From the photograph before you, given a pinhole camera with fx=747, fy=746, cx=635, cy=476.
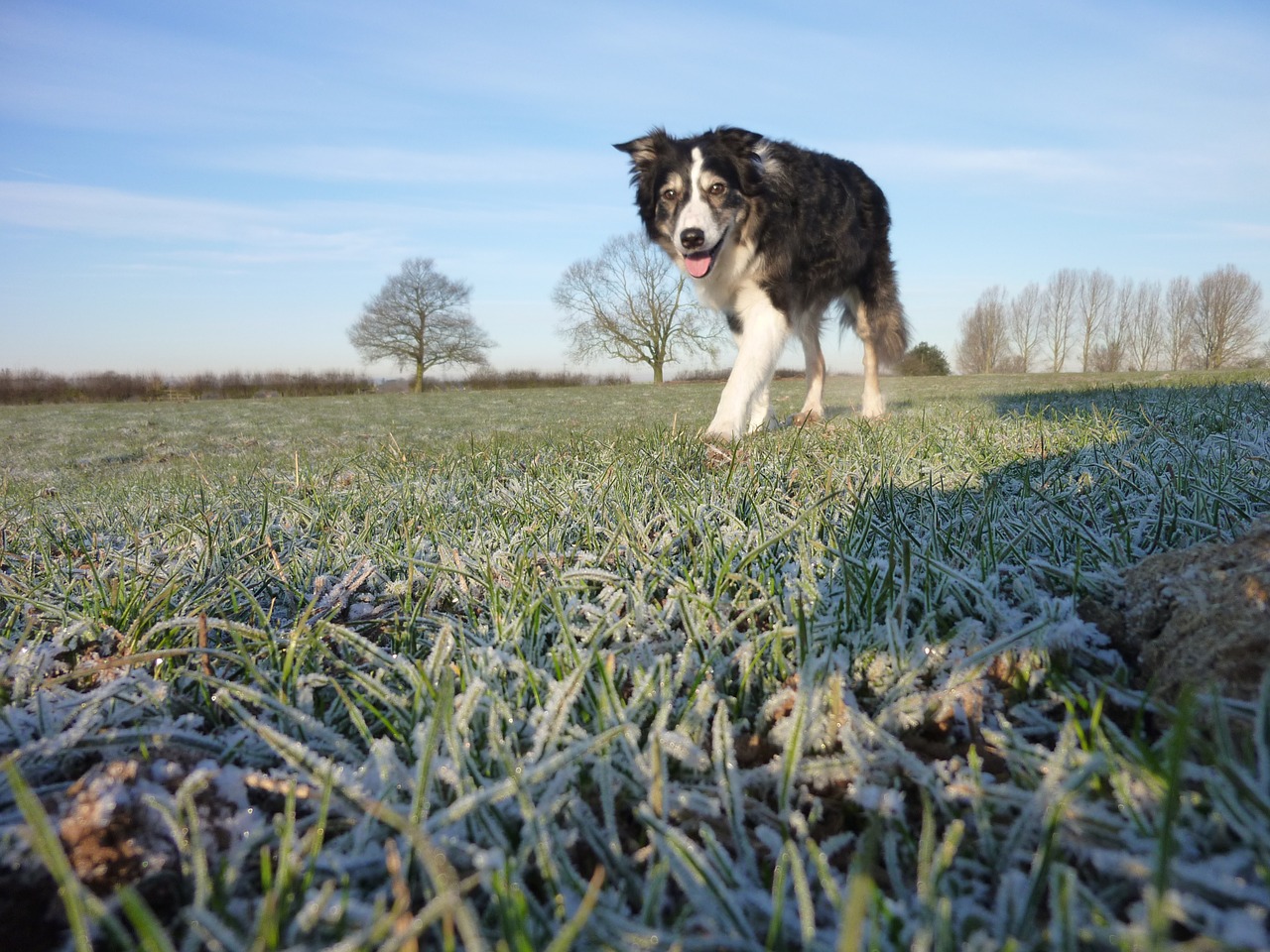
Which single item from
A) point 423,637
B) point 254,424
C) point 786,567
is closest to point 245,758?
point 423,637

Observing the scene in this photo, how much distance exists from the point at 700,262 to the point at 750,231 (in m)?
0.53

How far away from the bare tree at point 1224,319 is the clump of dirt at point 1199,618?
195 ft

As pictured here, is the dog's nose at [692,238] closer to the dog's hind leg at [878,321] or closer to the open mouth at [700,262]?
the open mouth at [700,262]

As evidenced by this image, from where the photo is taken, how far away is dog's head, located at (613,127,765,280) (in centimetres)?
593

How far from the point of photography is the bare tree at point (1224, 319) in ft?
161

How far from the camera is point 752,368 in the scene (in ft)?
19.1

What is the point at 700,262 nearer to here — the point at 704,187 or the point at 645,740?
the point at 704,187

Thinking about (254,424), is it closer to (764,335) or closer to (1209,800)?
(764,335)

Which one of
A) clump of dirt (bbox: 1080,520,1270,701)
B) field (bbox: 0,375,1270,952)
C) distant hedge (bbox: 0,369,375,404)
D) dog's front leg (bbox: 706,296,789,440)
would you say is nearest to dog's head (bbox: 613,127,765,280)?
dog's front leg (bbox: 706,296,789,440)

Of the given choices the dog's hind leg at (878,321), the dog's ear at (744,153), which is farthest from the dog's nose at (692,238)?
the dog's hind leg at (878,321)

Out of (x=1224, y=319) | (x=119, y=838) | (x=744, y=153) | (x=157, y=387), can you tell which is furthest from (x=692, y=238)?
(x=1224, y=319)

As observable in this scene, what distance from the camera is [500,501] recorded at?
2.71 meters

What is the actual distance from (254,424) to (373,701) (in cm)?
1676

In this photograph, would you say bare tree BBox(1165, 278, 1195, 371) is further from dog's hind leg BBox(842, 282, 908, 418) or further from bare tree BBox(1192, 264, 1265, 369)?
dog's hind leg BBox(842, 282, 908, 418)
